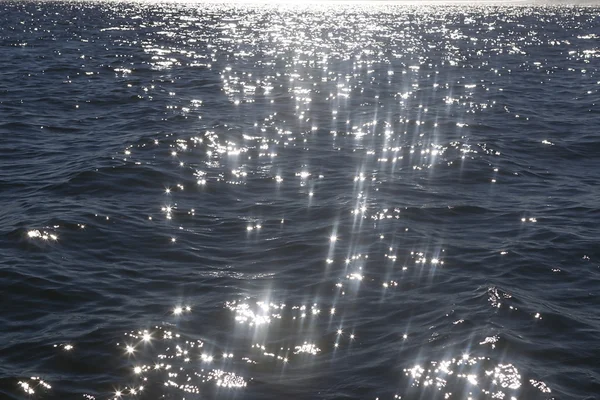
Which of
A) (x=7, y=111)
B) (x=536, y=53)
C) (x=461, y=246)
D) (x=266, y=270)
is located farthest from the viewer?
(x=536, y=53)

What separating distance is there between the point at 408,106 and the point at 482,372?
21.7 m

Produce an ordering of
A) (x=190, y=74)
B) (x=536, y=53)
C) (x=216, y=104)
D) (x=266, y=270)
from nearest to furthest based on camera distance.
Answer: (x=266, y=270) < (x=216, y=104) < (x=190, y=74) < (x=536, y=53)

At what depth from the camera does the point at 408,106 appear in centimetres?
3172

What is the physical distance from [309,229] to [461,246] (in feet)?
10.7

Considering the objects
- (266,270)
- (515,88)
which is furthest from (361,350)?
(515,88)

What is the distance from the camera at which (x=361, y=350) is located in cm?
1161

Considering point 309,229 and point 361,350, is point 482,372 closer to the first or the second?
point 361,350

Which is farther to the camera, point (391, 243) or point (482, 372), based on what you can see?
point (391, 243)

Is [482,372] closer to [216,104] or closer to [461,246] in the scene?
[461,246]

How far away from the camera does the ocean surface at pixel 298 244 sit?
1113 cm

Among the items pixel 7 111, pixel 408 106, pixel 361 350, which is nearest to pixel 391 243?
pixel 361 350

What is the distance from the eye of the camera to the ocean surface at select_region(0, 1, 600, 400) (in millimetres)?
11133

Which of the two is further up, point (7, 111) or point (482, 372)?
point (482, 372)

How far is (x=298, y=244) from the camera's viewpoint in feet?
51.3
